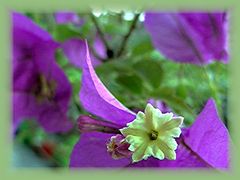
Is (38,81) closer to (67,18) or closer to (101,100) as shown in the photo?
(67,18)

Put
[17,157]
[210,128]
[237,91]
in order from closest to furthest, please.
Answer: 1. [210,128]
2. [237,91]
3. [17,157]

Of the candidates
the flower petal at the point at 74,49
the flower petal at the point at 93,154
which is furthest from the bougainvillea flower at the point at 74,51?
the flower petal at the point at 93,154

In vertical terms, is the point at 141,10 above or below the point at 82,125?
above

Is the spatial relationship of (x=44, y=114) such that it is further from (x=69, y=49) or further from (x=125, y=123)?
(x=125, y=123)

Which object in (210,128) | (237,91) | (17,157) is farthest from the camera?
(17,157)

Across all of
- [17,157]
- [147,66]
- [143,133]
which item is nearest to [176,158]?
[143,133]

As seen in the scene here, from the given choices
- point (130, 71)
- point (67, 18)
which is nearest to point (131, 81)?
point (130, 71)

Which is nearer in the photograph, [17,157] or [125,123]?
[125,123]
